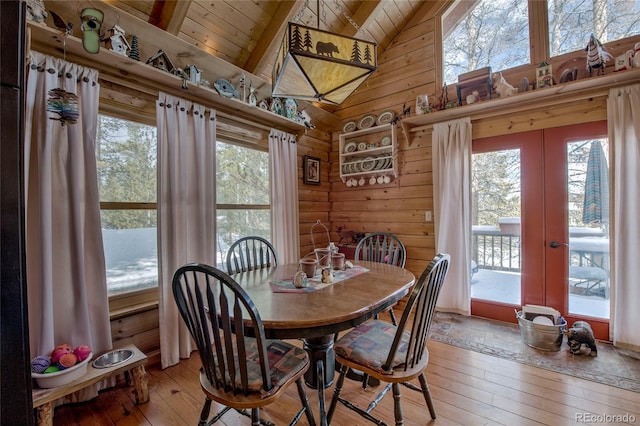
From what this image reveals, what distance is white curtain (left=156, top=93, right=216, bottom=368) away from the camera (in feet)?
7.32

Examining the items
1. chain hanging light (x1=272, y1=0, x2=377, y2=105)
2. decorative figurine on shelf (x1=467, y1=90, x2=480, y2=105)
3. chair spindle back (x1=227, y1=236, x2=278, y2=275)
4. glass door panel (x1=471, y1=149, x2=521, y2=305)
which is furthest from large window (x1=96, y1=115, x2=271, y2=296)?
glass door panel (x1=471, y1=149, x2=521, y2=305)

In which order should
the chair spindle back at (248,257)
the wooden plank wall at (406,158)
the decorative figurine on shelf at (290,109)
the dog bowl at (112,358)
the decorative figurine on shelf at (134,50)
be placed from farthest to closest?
1. the wooden plank wall at (406,158)
2. the decorative figurine on shelf at (290,109)
3. the chair spindle back at (248,257)
4. the decorative figurine on shelf at (134,50)
5. the dog bowl at (112,358)

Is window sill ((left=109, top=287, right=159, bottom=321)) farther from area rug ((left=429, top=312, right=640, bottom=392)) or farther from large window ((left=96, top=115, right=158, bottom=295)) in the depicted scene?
area rug ((left=429, top=312, right=640, bottom=392))

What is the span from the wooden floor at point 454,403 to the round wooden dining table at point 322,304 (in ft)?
1.57

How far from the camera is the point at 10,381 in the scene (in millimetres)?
511

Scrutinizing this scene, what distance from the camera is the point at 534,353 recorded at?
91.2 inches

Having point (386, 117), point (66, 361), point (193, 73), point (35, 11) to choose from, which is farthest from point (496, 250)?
point (35, 11)

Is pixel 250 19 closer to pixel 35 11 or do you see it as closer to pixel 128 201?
pixel 35 11

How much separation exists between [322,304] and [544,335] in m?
2.19

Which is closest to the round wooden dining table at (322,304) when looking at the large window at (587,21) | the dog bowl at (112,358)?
the dog bowl at (112,358)

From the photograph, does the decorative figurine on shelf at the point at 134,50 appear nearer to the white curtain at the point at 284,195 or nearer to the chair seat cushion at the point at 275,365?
the white curtain at the point at 284,195

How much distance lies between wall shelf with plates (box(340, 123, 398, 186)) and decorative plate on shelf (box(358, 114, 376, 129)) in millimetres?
103

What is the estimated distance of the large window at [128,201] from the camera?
2.11 metres

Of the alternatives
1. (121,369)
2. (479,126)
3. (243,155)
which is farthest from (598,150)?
(121,369)
